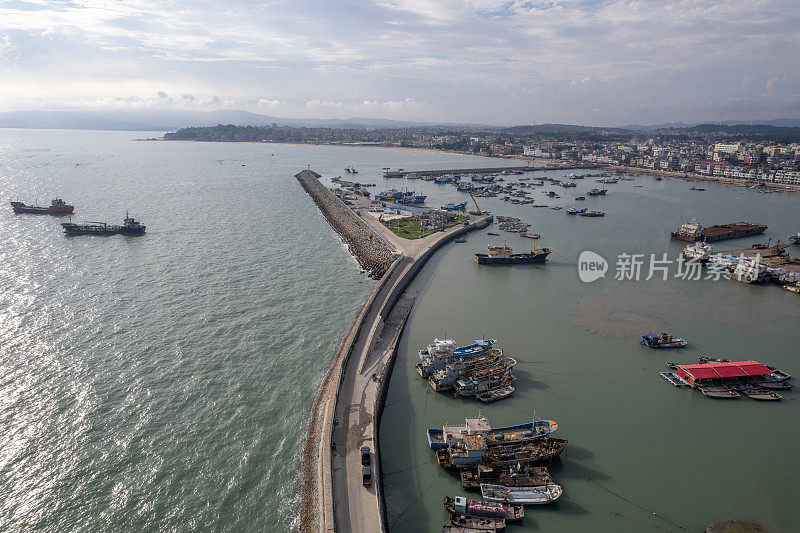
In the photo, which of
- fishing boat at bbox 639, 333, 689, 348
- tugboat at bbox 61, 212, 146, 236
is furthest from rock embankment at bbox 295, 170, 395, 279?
tugboat at bbox 61, 212, 146, 236

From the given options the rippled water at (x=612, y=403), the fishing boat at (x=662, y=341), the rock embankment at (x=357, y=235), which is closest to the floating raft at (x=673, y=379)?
the rippled water at (x=612, y=403)

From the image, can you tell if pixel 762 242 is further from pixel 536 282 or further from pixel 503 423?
pixel 503 423

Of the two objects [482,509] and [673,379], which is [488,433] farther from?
[673,379]

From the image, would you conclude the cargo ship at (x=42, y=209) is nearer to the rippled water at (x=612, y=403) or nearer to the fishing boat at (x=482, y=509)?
the rippled water at (x=612, y=403)

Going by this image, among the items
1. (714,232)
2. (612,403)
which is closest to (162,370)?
(612,403)

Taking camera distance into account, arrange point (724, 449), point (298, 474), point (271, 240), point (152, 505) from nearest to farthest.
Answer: point (152, 505) < point (298, 474) < point (724, 449) < point (271, 240)

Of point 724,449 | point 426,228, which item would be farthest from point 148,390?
point 426,228
